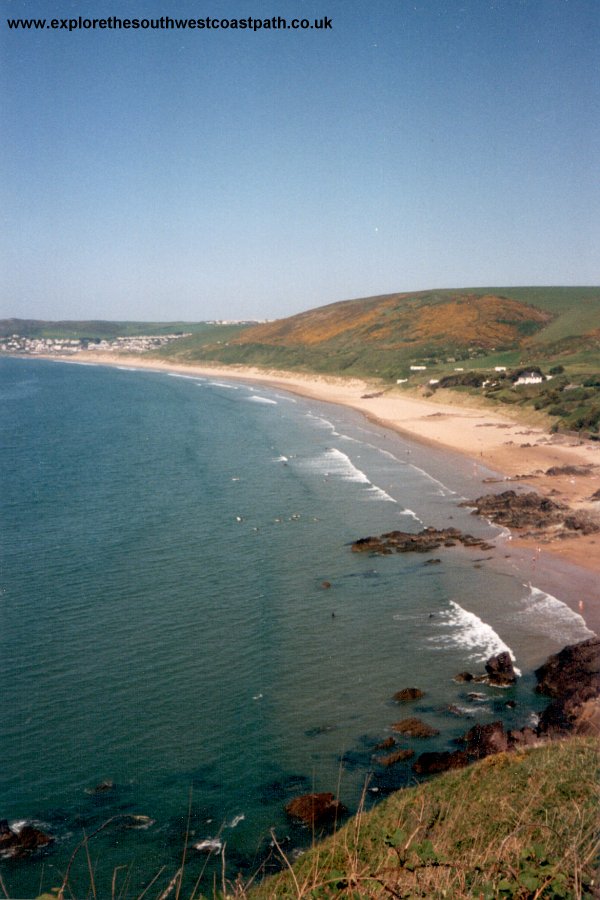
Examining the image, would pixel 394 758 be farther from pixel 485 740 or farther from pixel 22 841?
pixel 22 841

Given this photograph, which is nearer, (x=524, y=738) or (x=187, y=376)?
(x=524, y=738)

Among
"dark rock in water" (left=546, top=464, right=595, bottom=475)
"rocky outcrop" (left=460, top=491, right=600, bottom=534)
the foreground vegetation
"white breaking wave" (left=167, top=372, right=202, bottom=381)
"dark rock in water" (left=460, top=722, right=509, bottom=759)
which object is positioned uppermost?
the foreground vegetation

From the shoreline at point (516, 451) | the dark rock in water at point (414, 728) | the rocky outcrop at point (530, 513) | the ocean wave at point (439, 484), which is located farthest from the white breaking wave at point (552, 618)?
the ocean wave at point (439, 484)

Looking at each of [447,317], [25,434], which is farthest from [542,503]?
[447,317]

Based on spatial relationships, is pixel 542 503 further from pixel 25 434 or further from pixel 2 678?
pixel 25 434

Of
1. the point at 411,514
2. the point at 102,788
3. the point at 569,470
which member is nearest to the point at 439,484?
the point at 411,514

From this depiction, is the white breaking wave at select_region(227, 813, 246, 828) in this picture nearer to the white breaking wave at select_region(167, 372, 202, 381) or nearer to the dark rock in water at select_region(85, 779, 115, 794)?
the dark rock in water at select_region(85, 779, 115, 794)

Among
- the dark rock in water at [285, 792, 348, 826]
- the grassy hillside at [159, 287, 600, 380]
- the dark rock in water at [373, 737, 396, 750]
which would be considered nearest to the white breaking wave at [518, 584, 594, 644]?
the dark rock in water at [373, 737, 396, 750]
